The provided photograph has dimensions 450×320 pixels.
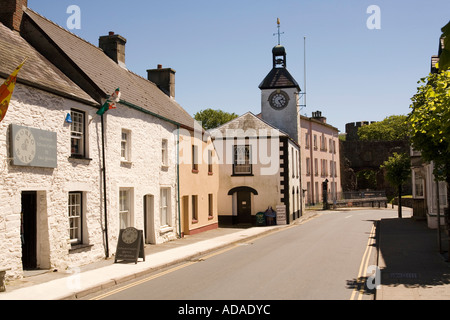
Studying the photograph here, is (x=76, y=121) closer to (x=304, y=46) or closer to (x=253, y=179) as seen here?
(x=253, y=179)

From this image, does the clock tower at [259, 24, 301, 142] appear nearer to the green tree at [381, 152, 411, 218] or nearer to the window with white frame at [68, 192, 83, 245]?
the green tree at [381, 152, 411, 218]

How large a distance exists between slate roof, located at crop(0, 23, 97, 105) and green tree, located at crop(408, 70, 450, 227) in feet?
34.7

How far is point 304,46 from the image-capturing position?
4541cm

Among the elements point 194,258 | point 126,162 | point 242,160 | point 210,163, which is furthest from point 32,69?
point 242,160

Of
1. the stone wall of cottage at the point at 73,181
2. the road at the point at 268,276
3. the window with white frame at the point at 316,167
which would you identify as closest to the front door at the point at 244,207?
the stone wall of cottage at the point at 73,181

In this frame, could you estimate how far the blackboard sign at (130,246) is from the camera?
1545 centimetres

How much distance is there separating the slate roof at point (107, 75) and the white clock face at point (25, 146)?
4212mm

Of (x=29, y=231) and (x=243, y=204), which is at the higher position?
(x=29, y=231)

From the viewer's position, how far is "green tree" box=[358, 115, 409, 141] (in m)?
83.9

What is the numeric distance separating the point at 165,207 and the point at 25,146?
10486 millimetres

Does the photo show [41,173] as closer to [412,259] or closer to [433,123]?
[433,123]

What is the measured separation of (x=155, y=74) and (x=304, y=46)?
20968 millimetres

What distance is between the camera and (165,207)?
75.0 ft

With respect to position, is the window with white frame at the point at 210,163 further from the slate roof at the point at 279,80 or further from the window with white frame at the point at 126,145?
the slate roof at the point at 279,80
